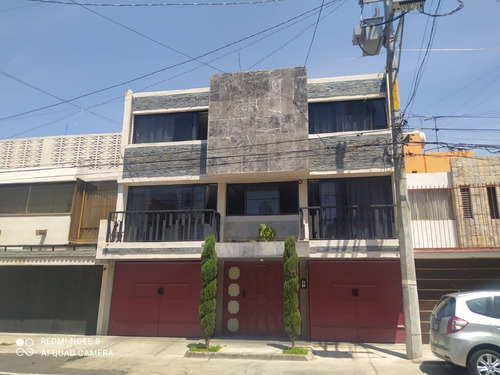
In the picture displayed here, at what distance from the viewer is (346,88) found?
459 inches

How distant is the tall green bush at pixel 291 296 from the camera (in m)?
8.75

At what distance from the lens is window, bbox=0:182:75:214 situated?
1354 cm

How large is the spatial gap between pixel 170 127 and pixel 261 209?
4.19 meters

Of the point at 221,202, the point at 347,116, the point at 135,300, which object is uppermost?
the point at 347,116

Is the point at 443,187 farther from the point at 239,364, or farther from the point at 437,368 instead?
the point at 239,364

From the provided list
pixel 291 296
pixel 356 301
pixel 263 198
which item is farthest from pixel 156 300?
pixel 356 301

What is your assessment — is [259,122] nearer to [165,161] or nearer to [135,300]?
[165,161]

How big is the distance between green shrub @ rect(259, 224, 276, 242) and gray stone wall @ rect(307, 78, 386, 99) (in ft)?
14.3

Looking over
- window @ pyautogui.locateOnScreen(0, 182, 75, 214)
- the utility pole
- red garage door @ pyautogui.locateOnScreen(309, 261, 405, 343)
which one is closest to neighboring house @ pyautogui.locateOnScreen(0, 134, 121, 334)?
window @ pyautogui.locateOnScreen(0, 182, 75, 214)

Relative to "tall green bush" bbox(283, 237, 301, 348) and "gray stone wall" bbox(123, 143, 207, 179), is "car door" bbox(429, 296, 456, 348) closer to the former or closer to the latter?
"tall green bush" bbox(283, 237, 301, 348)

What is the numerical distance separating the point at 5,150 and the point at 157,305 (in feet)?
35.9

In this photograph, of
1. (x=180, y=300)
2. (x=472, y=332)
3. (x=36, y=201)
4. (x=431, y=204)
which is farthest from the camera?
(x=36, y=201)

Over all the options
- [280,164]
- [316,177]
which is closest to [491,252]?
[316,177]

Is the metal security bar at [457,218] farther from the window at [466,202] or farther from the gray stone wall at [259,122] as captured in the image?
the gray stone wall at [259,122]
